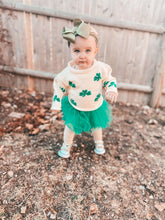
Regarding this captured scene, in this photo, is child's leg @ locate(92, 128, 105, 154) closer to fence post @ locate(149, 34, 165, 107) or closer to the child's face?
the child's face

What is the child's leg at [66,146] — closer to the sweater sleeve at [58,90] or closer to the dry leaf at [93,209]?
the sweater sleeve at [58,90]

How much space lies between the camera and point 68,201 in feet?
4.99

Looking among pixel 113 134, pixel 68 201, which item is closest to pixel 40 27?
pixel 113 134

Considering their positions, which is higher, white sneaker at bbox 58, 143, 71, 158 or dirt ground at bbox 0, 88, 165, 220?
white sneaker at bbox 58, 143, 71, 158

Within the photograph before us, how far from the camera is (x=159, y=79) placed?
310cm

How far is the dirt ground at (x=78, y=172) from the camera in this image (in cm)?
147

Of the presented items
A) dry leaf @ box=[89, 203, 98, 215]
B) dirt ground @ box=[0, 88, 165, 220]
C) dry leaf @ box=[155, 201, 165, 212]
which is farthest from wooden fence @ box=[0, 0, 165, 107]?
dry leaf @ box=[89, 203, 98, 215]

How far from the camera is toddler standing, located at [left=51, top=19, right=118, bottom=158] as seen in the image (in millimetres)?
1432

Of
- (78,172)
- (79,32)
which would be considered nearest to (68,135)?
(78,172)

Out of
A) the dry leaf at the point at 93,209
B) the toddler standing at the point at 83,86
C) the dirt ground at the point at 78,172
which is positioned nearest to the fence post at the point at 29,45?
the dirt ground at the point at 78,172

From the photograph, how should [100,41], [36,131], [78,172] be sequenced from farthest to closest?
[100,41]
[36,131]
[78,172]

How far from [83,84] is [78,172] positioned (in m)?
0.84

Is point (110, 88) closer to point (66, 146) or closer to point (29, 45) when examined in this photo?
point (66, 146)

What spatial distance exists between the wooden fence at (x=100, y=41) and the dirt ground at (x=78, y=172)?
0.72 m
